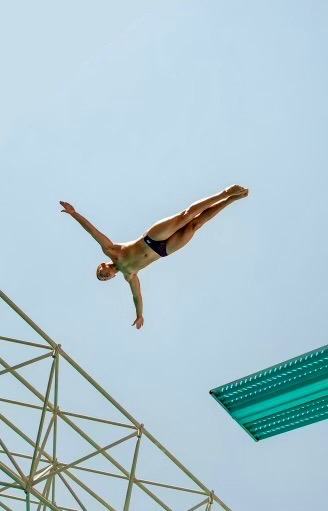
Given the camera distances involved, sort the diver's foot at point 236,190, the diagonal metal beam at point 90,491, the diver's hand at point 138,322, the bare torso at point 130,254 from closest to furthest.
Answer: the diver's foot at point 236,190
the bare torso at point 130,254
the diver's hand at point 138,322
the diagonal metal beam at point 90,491

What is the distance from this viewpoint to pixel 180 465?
12133mm

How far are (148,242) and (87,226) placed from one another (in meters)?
0.91

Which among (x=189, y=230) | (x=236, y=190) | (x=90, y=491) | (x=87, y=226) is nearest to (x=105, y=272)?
(x=87, y=226)

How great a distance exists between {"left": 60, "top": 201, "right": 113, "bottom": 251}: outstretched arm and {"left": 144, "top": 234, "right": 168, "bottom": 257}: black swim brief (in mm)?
496

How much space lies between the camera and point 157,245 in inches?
412

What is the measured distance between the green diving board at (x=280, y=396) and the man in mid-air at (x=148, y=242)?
1.70 meters

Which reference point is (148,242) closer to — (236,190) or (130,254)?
(130,254)

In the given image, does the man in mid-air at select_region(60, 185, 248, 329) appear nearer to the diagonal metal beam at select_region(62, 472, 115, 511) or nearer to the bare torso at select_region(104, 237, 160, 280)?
the bare torso at select_region(104, 237, 160, 280)

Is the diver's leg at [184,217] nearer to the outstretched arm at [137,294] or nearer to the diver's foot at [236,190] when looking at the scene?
the diver's foot at [236,190]

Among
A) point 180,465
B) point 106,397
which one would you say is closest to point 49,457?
point 106,397

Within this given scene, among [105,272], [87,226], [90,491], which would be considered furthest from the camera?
[90,491]

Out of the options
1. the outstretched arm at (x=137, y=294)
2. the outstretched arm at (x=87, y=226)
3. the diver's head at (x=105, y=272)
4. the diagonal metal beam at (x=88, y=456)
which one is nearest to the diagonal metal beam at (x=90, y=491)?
the diagonal metal beam at (x=88, y=456)

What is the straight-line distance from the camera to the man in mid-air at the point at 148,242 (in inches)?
391

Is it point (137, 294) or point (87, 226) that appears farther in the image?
point (137, 294)
